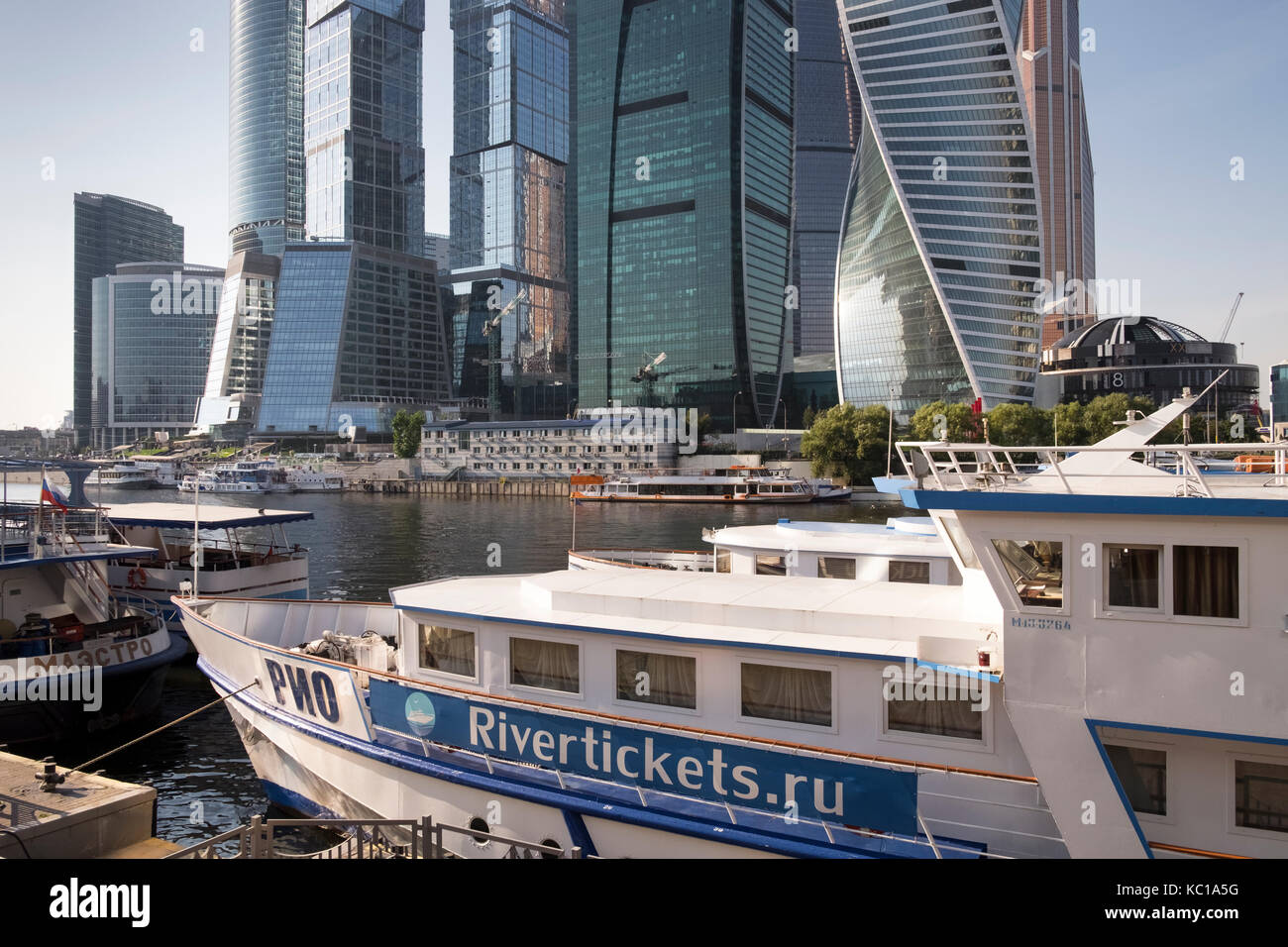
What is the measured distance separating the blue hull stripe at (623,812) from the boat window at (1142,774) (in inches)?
61.7

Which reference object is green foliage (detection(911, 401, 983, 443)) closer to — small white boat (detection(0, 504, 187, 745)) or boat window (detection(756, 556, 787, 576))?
boat window (detection(756, 556, 787, 576))

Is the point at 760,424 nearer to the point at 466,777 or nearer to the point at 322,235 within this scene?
the point at 322,235

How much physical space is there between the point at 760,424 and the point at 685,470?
39684mm

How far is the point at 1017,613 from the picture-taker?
8008 mm

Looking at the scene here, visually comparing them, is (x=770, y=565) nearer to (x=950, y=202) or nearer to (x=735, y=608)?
(x=735, y=608)

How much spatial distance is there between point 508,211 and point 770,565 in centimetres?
18384

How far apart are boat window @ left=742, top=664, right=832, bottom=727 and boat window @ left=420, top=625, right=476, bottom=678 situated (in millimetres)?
3887

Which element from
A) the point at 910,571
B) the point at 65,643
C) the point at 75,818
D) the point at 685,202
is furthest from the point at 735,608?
the point at 685,202

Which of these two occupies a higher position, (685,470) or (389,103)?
(389,103)

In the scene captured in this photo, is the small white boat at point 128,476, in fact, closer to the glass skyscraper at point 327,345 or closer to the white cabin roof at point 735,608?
the glass skyscraper at point 327,345

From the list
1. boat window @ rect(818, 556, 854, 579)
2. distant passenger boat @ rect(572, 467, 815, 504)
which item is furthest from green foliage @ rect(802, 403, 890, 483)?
boat window @ rect(818, 556, 854, 579)

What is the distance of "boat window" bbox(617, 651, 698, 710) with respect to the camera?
10.0 meters

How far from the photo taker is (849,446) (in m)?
92.9

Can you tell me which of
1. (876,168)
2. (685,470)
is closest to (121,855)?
(685,470)
